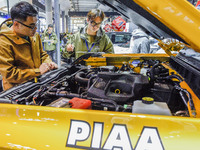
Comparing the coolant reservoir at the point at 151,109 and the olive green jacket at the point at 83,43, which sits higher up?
the olive green jacket at the point at 83,43

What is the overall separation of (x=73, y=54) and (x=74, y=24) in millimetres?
26267

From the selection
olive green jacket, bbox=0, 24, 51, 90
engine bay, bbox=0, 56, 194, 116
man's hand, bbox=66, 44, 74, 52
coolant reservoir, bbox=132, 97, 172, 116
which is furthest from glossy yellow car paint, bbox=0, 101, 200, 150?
man's hand, bbox=66, 44, 74, 52

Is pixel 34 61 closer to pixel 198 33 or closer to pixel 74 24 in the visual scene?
pixel 198 33

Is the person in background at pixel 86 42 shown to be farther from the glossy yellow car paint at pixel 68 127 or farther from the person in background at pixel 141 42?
the glossy yellow car paint at pixel 68 127

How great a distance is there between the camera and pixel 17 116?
82cm

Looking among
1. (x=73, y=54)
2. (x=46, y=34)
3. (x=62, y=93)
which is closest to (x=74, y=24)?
(x=46, y=34)

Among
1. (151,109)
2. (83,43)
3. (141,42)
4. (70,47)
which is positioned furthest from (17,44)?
(141,42)

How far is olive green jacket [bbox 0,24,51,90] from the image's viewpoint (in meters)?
1.68

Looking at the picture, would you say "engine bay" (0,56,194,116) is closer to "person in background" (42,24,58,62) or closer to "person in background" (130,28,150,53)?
"person in background" (130,28,150,53)

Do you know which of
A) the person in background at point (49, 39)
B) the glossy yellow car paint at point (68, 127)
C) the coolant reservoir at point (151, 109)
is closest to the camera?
the glossy yellow car paint at point (68, 127)

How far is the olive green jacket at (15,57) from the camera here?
1.68m

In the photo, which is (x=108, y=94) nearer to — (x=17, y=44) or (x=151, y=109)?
(x=151, y=109)

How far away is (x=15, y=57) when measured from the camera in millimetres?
1843

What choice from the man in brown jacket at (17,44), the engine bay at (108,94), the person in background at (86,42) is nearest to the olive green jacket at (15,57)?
the man in brown jacket at (17,44)
